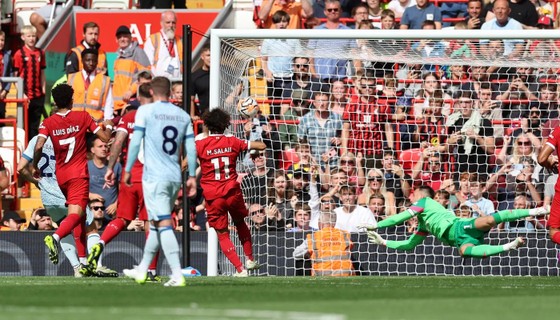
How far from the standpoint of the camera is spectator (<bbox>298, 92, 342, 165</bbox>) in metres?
17.7

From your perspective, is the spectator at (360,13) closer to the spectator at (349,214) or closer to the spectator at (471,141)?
the spectator at (471,141)

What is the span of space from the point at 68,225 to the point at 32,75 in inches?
291

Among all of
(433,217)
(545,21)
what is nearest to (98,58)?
(545,21)

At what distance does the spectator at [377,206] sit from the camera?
56.6 ft

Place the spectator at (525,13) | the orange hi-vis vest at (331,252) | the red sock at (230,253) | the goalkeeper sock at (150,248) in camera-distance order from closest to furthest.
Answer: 1. the goalkeeper sock at (150,248)
2. the red sock at (230,253)
3. the orange hi-vis vest at (331,252)
4. the spectator at (525,13)

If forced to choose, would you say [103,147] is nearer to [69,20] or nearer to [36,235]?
[36,235]

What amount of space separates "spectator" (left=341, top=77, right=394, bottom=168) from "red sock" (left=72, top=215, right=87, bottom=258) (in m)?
4.60

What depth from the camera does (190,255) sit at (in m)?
16.9

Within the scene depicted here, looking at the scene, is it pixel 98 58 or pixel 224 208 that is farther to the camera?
pixel 98 58

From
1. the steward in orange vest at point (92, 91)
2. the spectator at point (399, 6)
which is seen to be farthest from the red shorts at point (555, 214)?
the steward in orange vest at point (92, 91)

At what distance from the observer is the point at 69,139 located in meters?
14.1

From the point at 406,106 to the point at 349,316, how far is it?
976cm

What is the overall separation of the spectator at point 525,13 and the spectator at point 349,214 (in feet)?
16.3

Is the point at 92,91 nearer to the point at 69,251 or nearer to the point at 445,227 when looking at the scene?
the point at 69,251
